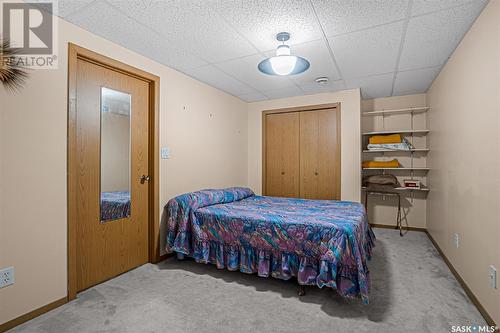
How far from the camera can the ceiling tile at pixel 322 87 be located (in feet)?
12.0

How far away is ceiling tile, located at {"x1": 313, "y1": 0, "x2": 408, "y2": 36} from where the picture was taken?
1.85 meters

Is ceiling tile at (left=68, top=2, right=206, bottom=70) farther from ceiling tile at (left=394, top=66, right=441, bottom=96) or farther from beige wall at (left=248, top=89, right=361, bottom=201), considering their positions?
ceiling tile at (left=394, top=66, right=441, bottom=96)

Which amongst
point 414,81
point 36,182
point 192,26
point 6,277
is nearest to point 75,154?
point 36,182

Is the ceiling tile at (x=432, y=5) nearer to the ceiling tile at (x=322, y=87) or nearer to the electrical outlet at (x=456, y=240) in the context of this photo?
the ceiling tile at (x=322, y=87)

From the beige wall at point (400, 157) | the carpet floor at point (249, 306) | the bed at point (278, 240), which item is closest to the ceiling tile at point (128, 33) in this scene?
the bed at point (278, 240)

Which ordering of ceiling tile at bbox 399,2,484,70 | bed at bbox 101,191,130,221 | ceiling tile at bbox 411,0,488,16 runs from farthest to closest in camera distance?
bed at bbox 101,191,130,221 → ceiling tile at bbox 399,2,484,70 → ceiling tile at bbox 411,0,488,16

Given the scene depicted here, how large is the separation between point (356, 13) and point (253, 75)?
1.60 meters

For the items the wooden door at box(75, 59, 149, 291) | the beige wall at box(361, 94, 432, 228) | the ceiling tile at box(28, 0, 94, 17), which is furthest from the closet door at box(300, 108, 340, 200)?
the ceiling tile at box(28, 0, 94, 17)

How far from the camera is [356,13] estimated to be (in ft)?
6.45

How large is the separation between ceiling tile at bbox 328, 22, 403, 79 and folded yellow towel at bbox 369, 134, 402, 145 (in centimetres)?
136

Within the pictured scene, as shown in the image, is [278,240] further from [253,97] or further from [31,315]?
Result: [253,97]

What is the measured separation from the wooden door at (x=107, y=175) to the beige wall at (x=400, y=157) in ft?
12.4

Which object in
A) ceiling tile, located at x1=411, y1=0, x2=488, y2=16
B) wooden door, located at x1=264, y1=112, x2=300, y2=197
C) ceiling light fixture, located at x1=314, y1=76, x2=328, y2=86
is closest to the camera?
ceiling tile, located at x1=411, y1=0, x2=488, y2=16

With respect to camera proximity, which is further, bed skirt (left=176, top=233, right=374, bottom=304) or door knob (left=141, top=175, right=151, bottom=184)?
door knob (left=141, top=175, right=151, bottom=184)
